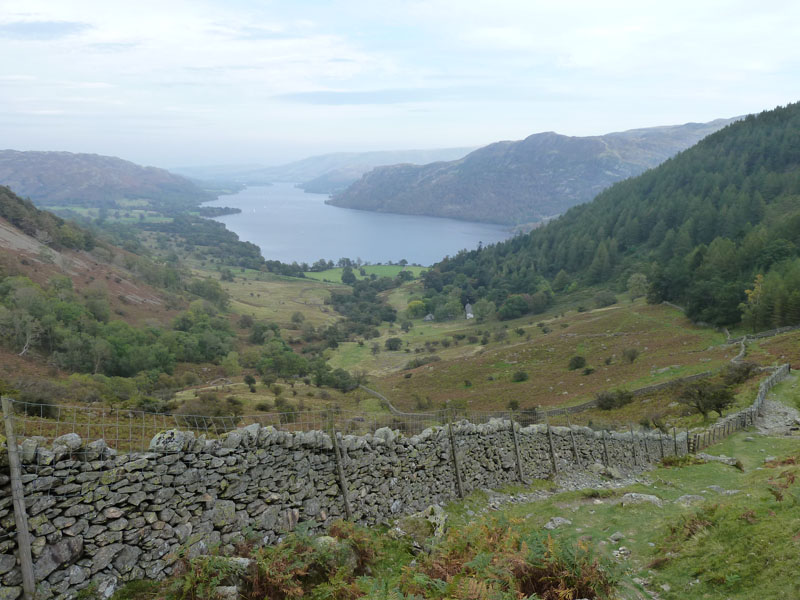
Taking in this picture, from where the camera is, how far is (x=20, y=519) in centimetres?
555

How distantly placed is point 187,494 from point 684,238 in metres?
115

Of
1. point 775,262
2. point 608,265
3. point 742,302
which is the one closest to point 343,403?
point 742,302

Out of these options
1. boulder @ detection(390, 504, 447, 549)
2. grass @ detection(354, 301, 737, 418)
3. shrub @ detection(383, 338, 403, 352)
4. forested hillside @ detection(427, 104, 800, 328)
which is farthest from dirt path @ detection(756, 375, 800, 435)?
shrub @ detection(383, 338, 403, 352)

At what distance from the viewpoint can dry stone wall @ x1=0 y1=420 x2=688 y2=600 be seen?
5.86 meters

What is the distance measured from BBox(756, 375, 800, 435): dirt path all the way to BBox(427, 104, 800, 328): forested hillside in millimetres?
35566

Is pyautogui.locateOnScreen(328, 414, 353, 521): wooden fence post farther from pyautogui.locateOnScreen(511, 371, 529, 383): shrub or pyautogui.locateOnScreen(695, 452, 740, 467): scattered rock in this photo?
pyautogui.locateOnScreen(511, 371, 529, 383): shrub

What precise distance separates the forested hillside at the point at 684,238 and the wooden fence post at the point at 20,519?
67369mm

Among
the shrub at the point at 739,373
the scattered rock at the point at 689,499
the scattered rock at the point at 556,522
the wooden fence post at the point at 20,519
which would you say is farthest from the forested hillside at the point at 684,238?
the wooden fence post at the point at 20,519

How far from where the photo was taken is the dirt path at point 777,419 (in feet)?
76.5

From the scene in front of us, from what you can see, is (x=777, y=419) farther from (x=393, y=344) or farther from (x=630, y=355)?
(x=393, y=344)

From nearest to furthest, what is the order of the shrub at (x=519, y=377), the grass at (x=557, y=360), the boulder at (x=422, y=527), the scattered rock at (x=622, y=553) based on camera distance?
1. the scattered rock at (x=622, y=553)
2. the boulder at (x=422, y=527)
3. the grass at (x=557, y=360)
4. the shrub at (x=519, y=377)

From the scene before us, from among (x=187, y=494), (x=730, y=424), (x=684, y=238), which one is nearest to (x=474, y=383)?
(x=730, y=424)

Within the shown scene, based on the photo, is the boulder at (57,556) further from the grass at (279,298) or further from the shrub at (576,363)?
the grass at (279,298)

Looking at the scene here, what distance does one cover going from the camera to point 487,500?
1337 cm
